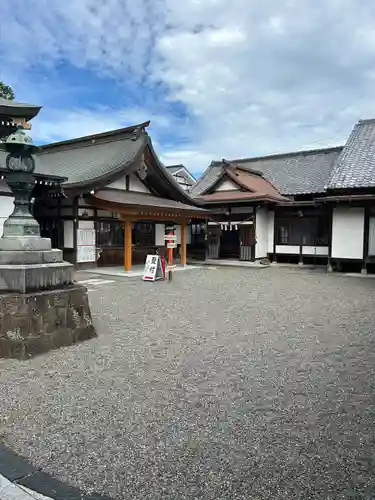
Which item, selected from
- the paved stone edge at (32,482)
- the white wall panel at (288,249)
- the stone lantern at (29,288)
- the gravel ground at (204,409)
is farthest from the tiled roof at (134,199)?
the paved stone edge at (32,482)

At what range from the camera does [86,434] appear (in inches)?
115

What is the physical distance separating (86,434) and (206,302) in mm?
5513

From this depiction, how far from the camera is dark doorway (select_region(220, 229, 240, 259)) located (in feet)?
65.1

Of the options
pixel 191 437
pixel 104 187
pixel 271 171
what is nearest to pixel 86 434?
pixel 191 437

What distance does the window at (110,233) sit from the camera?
14.7m

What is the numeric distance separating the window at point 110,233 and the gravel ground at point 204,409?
28.3 feet

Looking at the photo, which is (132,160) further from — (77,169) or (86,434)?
(86,434)

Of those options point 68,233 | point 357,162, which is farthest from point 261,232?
point 68,233

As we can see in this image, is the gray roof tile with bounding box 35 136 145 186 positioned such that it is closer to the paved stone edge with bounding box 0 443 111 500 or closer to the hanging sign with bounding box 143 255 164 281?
the hanging sign with bounding box 143 255 164 281

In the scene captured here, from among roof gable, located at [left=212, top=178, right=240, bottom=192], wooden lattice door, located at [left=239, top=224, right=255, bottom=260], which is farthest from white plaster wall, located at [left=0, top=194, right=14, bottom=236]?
roof gable, located at [left=212, top=178, right=240, bottom=192]

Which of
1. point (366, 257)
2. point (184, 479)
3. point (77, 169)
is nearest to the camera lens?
point (184, 479)

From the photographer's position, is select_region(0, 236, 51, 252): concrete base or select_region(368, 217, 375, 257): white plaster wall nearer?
select_region(0, 236, 51, 252): concrete base

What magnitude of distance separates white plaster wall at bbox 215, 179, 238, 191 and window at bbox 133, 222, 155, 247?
4192 mm

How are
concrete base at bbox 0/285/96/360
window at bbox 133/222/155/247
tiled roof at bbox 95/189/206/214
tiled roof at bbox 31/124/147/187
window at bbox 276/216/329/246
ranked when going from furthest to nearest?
window at bbox 276/216/329/246 → window at bbox 133/222/155/247 → tiled roof at bbox 31/124/147/187 → tiled roof at bbox 95/189/206/214 → concrete base at bbox 0/285/96/360
